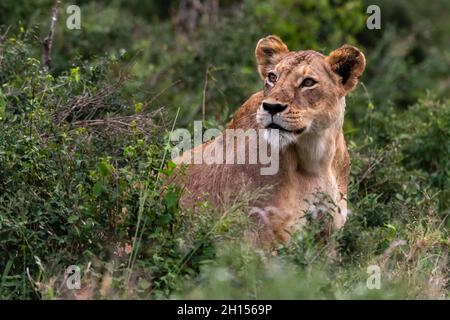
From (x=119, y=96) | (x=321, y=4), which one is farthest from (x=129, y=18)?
(x=119, y=96)

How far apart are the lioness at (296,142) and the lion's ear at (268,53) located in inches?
1.9

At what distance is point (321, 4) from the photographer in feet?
46.5

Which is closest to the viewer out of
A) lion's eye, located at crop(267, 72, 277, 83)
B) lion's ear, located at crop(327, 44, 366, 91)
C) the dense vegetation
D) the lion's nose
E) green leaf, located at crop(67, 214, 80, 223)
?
the dense vegetation

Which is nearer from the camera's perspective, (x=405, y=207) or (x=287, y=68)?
(x=287, y=68)

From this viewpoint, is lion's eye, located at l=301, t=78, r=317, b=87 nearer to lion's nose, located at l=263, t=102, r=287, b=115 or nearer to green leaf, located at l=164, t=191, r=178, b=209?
lion's nose, located at l=263, t=102, r=287, b=115

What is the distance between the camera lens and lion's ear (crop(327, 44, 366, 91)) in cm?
738

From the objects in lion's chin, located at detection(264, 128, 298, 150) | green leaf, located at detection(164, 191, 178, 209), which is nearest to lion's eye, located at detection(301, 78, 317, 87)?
lion's chin, located at detection(264, 128, 298, 150)

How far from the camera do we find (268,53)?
7.77 m

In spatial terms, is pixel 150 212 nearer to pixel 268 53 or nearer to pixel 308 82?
pixel 308 82

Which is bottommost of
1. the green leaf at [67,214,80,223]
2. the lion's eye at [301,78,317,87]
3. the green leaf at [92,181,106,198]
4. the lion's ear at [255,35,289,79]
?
the green leaf at [67,214,80,223]
